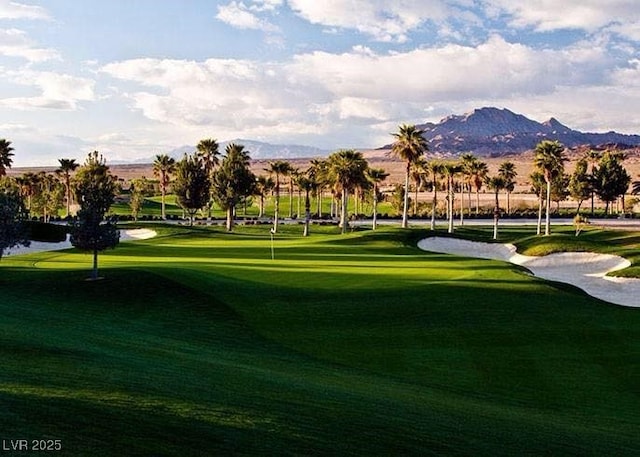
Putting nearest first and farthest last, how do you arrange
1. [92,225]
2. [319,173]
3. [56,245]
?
1. [92,225]
2. [56,245]
3. [319,173]

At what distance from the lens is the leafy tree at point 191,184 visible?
101 m

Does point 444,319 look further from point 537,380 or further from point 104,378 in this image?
point 104,378

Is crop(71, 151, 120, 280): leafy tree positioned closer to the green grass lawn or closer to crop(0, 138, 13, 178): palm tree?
the green grass lawn

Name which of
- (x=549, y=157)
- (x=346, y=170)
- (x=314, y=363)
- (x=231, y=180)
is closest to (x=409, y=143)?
(x=346, y=170)

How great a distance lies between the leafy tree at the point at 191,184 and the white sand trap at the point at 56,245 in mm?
18461

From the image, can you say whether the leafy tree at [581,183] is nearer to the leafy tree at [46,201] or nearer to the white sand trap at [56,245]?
the white sand trap at [56,245]

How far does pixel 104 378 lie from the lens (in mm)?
12734

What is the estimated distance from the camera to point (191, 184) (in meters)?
102

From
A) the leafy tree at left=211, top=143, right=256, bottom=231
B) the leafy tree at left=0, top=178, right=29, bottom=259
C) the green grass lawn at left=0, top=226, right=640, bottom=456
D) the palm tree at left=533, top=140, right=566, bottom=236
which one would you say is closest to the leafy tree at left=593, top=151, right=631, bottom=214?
the palm tree at left=533, top=140, right=566, bottom=236

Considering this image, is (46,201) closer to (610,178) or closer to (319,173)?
(319,173)

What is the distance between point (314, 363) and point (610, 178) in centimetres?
11549

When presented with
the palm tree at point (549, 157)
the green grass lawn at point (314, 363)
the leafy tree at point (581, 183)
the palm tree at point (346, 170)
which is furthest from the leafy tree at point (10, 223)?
the leafy tree at point (581, 183)

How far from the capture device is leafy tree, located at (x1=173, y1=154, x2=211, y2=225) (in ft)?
333

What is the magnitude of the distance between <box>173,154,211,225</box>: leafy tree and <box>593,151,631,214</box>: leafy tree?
7211cm
